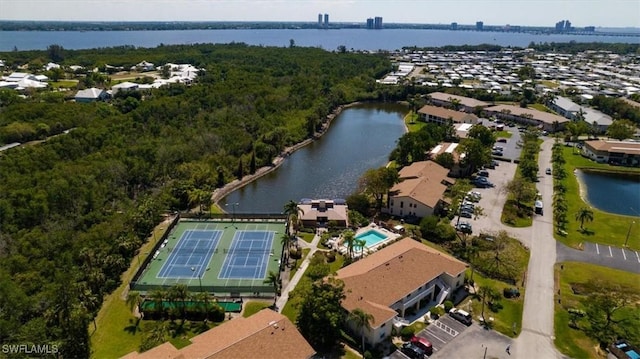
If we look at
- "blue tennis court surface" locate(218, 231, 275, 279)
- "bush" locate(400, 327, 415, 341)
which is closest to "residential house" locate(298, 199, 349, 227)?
"blue tennis court surface" locate(218, 231, 275, 279)

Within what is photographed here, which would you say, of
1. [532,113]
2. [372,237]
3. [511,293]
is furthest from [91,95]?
[532,113]

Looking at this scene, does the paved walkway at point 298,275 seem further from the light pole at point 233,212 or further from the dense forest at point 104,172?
the dense forest at point 104,172

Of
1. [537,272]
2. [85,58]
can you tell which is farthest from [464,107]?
[85,58]

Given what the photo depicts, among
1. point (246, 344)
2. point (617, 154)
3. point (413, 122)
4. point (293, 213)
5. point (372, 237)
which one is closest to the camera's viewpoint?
point (246, 344)

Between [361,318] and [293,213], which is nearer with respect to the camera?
[361,318]

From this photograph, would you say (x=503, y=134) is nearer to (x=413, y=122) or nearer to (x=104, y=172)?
(x=413, y=122)

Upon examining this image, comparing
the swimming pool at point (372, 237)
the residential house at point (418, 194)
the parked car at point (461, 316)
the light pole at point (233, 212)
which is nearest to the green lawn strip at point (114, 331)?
the light pole at point (233, 212)
